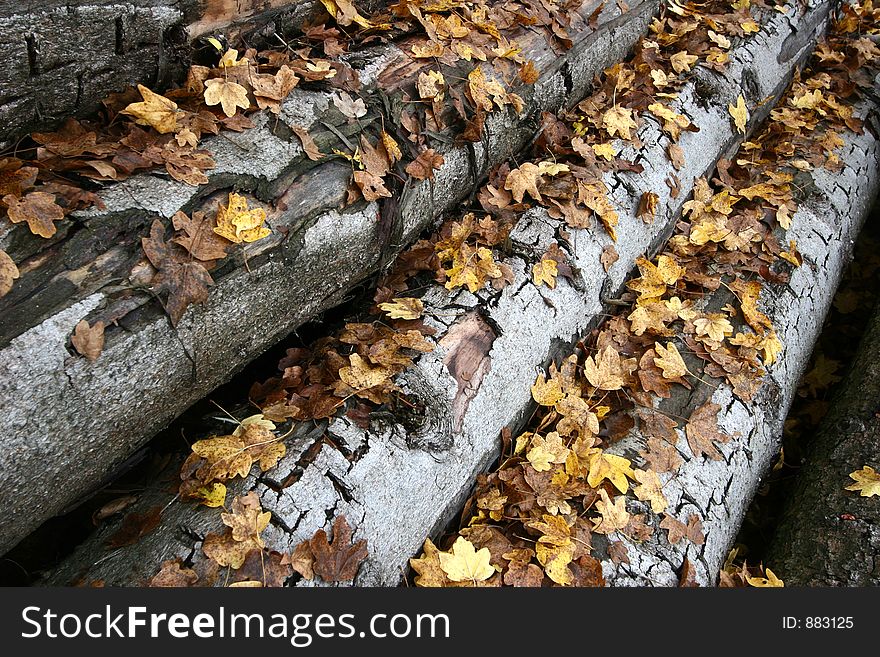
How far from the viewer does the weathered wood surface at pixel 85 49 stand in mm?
1789

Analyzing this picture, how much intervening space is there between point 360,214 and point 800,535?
1932 millimetres

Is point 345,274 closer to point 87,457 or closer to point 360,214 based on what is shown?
point 360,214

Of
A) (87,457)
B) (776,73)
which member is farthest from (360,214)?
(776,73)

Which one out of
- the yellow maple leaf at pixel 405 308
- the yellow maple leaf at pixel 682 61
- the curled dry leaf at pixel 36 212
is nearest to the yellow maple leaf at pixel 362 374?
the yellow maple leaf at pixel 405 308

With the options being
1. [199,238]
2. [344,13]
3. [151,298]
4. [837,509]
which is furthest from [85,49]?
[837,509]

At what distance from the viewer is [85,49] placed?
193cm

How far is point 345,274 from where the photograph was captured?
7.52 ft

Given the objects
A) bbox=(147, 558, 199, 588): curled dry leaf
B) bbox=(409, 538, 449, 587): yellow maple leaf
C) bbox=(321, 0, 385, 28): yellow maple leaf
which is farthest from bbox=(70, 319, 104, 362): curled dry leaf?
bbox=(321, 0, 385, 28): yellow maple leaf

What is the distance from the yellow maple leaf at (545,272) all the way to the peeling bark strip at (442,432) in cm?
3

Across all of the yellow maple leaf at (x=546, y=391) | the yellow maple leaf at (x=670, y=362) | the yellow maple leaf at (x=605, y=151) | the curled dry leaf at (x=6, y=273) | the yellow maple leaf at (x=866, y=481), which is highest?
the curled dry leaf at (x=6, y=273)

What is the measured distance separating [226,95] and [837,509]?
2541mm

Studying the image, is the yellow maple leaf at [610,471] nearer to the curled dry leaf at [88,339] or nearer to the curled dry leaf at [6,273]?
the curled dry leaf at [88,339]

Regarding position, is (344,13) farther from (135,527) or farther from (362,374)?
(135,527)

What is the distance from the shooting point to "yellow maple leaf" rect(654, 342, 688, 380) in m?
2.52
